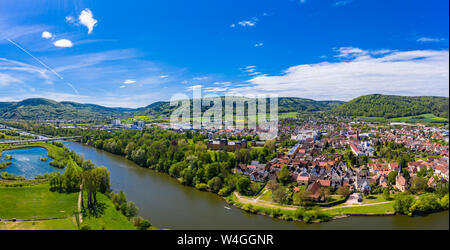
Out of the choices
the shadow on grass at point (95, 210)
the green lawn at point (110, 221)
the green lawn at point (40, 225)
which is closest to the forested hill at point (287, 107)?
the shadow on grass at point (95, 210)

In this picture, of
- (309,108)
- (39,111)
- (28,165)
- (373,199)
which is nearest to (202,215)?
(373,199)

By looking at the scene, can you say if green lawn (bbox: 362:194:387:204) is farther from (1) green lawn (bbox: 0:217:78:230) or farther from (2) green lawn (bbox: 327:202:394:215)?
(1) green lawn (bbox: 0:217:78:230)

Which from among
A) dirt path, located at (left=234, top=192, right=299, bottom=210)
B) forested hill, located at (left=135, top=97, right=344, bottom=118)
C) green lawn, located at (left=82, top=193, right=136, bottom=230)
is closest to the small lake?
green lawn, located at (left=82, top=193, right=136, bottom=230)

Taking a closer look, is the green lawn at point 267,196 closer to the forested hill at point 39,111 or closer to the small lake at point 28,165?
the small lake at point 28,165

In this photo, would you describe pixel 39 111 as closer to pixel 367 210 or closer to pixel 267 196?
pixel 267 196
